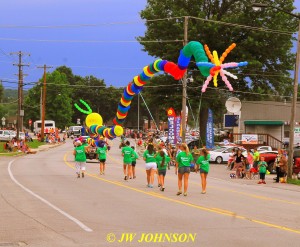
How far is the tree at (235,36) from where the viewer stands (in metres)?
54.3

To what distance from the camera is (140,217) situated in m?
13.4

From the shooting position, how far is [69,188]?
20844 mm

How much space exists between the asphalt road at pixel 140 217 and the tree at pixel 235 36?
33850 mm

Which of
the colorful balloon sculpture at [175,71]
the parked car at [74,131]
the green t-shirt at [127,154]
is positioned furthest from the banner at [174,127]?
the parked car at [74,131]

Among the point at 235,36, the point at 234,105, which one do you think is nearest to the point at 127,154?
the point at 234,105

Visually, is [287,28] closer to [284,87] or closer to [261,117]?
[284,87]

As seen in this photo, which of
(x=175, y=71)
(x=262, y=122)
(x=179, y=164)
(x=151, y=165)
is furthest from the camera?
(x=262, y=122)

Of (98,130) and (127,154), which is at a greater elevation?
(98,130)

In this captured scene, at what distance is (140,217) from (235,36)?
4479cm

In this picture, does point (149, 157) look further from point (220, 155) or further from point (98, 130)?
point (220, 155)

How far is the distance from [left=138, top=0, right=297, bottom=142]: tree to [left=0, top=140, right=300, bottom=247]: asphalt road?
33850mm

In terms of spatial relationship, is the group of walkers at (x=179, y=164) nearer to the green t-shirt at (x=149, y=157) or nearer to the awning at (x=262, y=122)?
the green t-shirt at (x=149, y=157)

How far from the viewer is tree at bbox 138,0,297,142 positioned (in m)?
54.3

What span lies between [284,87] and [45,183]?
40.5m
